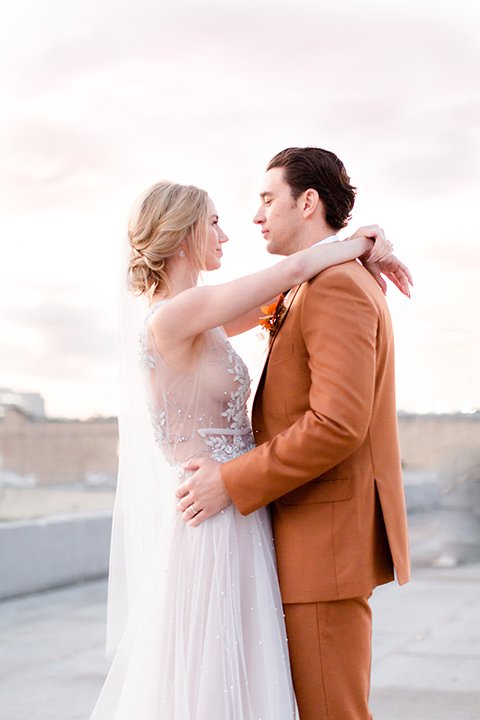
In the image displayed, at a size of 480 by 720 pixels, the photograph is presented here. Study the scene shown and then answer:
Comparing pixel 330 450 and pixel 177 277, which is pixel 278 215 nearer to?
pixel 177 277

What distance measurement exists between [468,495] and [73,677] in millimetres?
5171

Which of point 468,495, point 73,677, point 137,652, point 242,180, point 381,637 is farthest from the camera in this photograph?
point 468,495

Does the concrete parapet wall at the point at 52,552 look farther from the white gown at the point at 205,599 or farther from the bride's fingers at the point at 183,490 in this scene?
the bride's fingers at the point at 183,490

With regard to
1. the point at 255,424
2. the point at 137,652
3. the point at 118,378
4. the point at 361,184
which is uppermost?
the point at 361,184

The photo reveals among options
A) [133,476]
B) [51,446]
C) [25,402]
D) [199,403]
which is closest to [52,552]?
[133,476]

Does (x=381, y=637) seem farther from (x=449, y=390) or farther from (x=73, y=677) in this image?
(x=449, y=390)

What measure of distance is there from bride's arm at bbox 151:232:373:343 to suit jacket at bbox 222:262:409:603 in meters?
0.05

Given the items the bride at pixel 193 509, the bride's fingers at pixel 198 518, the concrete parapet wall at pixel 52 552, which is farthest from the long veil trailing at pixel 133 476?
the concrete parapet wall at pixel 52 552

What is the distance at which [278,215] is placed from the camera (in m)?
2.26

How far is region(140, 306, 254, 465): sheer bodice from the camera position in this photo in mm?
2164

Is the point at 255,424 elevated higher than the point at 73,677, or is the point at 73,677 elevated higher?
the point at 255,424

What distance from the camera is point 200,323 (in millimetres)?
2053

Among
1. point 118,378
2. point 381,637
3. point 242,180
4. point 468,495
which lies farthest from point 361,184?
point 468,495

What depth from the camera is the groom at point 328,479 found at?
6.30 feet
